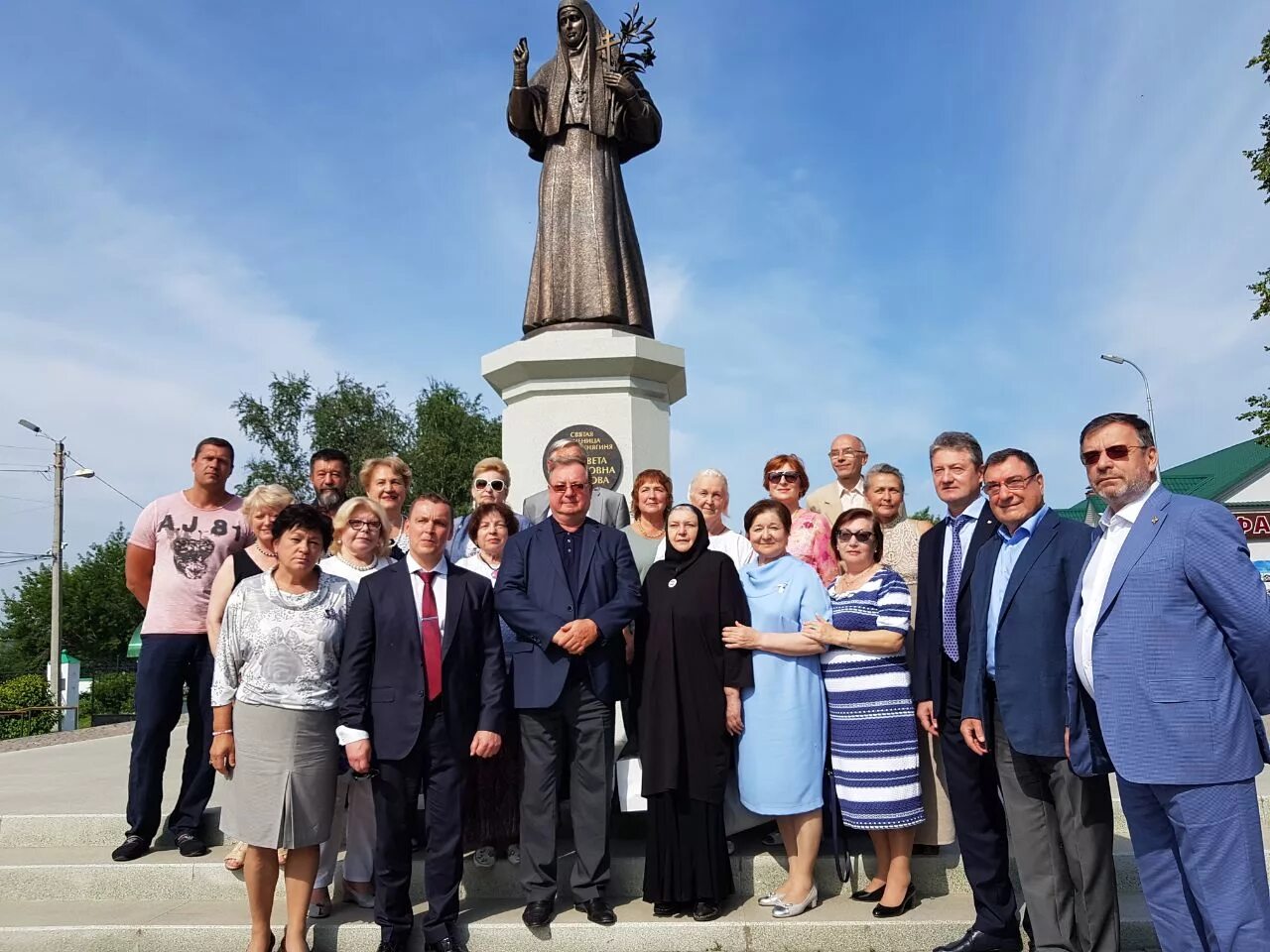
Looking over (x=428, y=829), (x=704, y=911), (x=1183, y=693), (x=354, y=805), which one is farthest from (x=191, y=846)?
(x=1183, y=693)

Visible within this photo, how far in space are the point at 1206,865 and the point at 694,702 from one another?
194 centimetres

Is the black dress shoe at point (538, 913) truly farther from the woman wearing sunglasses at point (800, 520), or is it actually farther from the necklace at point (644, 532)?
the woman wearing sunglasses at point (800, 520)

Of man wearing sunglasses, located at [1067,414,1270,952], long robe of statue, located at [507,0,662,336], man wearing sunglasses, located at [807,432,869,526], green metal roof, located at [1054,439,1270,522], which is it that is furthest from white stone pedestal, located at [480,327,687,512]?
green metal roof, located at [1054,439,1270,522]

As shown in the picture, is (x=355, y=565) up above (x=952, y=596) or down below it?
above

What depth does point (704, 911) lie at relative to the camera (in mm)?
4012

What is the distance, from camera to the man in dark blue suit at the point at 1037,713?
3.42 m

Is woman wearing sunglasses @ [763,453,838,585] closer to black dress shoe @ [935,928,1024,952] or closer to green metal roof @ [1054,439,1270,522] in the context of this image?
black dress shoe @ [935,928,1024,952]

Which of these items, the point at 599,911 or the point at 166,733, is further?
the point at 166,733

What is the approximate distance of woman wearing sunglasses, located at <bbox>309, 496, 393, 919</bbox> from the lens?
4184 mm

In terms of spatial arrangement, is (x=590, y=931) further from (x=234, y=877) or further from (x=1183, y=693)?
(x=1183, y=693)

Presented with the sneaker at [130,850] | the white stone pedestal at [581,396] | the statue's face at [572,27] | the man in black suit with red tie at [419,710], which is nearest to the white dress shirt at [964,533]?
the man in black suit with red tie at [419,710]

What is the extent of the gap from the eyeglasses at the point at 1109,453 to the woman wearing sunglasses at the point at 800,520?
76.7 inches

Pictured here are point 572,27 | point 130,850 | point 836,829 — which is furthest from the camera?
point 572,27

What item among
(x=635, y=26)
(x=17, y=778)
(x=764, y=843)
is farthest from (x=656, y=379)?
(x=17, y=778)
